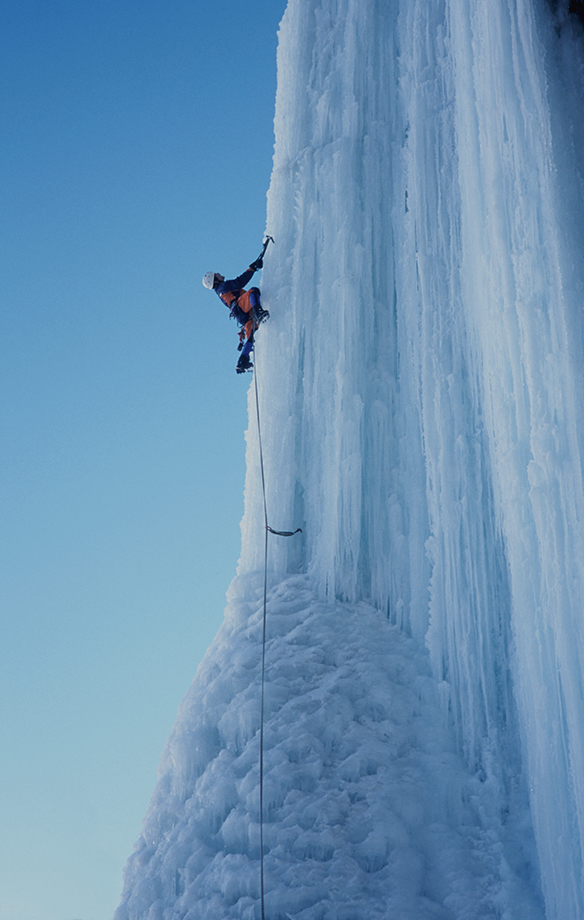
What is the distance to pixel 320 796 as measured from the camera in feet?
16.1

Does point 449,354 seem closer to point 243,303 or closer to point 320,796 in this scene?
point 243,303

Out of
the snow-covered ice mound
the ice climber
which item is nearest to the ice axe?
the ice climber

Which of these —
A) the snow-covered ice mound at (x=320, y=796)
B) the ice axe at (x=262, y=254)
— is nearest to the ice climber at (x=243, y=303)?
the ice axe at (x=262, y=254)

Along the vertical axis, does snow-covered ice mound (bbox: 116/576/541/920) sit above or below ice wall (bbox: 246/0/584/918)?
below

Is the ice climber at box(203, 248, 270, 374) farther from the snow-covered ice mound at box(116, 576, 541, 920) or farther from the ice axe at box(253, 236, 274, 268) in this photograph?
the snow-covered ice mound at box(116, 576, 541, 920)

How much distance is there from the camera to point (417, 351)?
6285 millimetres

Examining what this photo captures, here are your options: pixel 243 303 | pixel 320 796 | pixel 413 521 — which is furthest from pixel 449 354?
pixel 320 796

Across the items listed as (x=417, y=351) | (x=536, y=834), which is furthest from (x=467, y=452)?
(x=536, y=834)

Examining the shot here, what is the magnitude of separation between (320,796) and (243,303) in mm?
4280

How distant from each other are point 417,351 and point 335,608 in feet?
7.22

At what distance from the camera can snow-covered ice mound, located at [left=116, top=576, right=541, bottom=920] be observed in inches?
177

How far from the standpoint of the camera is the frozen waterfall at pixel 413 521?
14.7 feet

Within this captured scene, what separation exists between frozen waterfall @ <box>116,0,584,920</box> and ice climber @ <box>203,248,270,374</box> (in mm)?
158

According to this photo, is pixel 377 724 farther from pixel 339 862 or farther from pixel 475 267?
pixel 475 267
